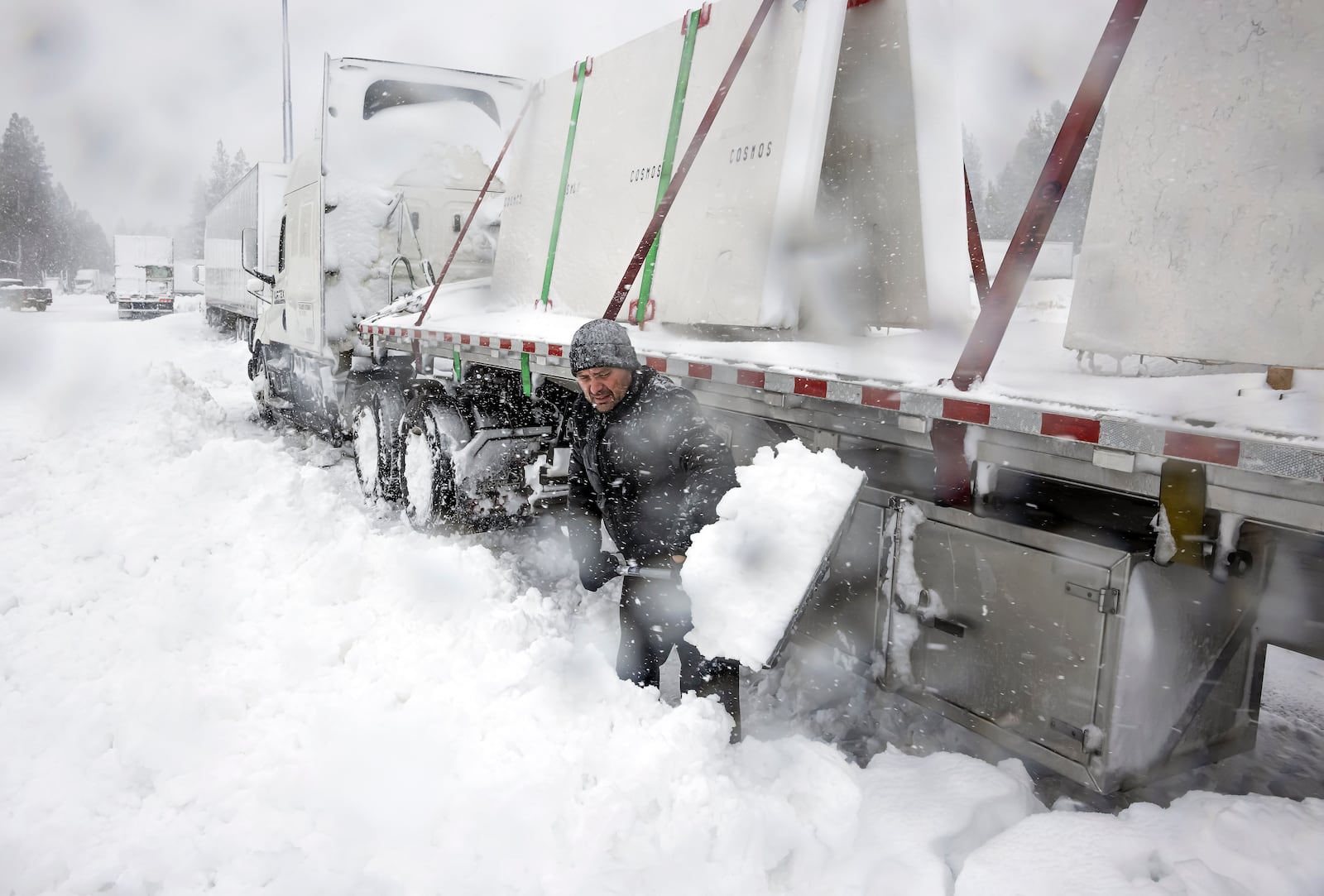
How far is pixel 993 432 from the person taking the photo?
2.57m

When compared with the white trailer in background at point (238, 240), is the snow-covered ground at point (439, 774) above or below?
below

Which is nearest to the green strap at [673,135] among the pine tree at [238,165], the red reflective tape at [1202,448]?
the red reflective tape at [1202,448]

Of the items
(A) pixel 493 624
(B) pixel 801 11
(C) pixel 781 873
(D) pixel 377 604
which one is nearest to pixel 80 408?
(D) pixel 377 604

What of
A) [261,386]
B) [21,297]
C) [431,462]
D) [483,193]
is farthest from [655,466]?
[21,297]

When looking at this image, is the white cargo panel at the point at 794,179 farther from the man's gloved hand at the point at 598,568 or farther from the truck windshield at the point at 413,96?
the truck windshield at the point at 413,96

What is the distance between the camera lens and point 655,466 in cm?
324

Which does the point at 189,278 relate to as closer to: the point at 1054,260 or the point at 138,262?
the point at 138,262

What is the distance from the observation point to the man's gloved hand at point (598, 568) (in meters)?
3.56

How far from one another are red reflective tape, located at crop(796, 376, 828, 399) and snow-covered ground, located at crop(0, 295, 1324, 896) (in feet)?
3.83

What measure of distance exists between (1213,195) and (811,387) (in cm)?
132

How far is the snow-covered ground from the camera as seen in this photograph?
8.25 ft

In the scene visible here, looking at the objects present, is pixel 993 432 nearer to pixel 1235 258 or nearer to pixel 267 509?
pixel 1235 258

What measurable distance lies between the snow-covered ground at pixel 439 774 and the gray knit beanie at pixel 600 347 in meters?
1.27

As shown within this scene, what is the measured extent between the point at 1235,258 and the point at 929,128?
2.18 metres
